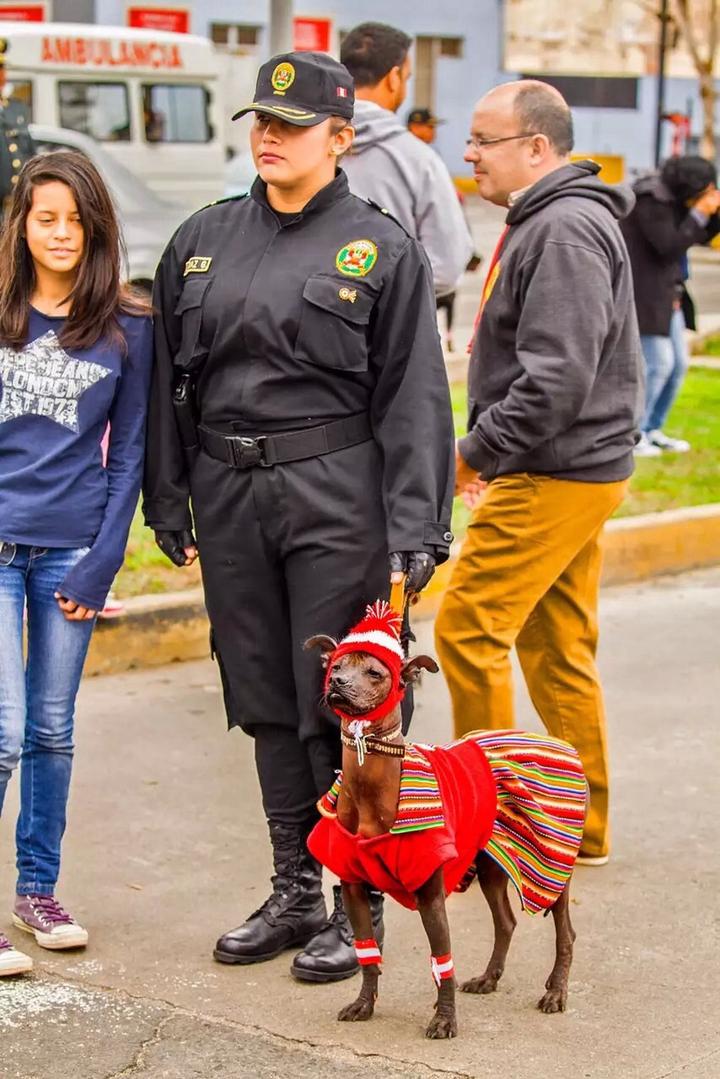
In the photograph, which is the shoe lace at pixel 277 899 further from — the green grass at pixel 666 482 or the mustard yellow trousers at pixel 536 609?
the green grass at pixel 666 482

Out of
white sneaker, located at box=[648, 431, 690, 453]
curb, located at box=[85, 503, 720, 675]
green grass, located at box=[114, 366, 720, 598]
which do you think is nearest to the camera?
curb, located at box=[85, 503, 720, 675]

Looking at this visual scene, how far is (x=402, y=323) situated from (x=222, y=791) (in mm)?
2083

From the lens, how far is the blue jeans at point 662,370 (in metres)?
10.4

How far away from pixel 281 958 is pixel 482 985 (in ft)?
1.74

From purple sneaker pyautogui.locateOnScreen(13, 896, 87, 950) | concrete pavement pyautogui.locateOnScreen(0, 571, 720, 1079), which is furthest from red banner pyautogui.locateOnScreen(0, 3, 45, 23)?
purple sneaker pyautogui.locateOnScreen(13, 896, 87, 950)

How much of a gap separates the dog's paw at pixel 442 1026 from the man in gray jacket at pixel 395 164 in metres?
3.04

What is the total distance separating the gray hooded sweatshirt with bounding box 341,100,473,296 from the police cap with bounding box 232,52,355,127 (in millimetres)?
2022

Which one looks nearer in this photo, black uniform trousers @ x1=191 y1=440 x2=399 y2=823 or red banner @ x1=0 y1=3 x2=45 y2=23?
black uniform trousers @ x1=191 y1=440 x2=399 y2=823

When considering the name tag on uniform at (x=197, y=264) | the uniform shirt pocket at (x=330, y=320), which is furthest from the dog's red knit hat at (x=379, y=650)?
the name tag on uniform at (x=197, y=264)

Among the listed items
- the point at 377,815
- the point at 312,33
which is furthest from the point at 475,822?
the point at 312,33

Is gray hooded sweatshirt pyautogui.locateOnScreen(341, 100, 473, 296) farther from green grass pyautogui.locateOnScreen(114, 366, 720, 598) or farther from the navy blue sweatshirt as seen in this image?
the navy blue sweatshirt

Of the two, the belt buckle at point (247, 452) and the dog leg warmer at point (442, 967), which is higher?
the belt buckle at point (247, 452)

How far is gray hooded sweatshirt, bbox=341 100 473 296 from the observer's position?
19.8 ft

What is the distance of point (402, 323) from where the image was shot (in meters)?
3.96
